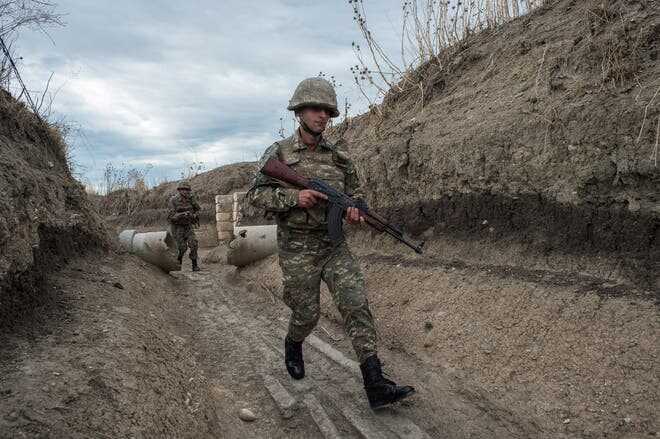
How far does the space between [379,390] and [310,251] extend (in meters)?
1.07

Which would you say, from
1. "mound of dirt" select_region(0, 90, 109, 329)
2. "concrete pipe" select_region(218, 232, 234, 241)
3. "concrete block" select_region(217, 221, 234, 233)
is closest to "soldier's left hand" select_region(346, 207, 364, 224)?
"mound of dirt" select_region(0, 90, 109, 329)

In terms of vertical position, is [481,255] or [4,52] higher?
[4,52]

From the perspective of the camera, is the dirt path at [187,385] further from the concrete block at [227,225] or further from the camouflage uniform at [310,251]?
the concrete block at [227,225]

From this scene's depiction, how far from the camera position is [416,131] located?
19.7 ft

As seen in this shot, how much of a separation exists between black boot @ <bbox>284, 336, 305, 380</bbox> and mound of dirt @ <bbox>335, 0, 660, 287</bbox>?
85.0 inches

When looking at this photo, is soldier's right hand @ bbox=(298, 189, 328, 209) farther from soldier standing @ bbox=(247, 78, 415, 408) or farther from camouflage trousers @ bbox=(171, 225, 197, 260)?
camouflage trousers @ bbox=(171, 225, 197, 260)

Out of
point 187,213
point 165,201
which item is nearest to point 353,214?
point 187,213

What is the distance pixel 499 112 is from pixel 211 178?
15.0m

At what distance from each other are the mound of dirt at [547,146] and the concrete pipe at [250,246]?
3002 mm

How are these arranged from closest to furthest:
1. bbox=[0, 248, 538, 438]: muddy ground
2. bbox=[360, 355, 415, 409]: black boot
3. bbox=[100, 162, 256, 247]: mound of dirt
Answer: bbox=[0, 248, 538, 438]: muddy ground, bbox=[360, 355, 415, 409]: black boot, bbox=[100, 162, 256, 247]: mound of dirt

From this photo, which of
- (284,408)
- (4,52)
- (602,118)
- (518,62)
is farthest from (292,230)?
(4,52)

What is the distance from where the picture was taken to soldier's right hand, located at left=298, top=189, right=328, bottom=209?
3.20m

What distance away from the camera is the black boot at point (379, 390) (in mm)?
2837

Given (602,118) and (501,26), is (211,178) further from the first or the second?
(602,118)
